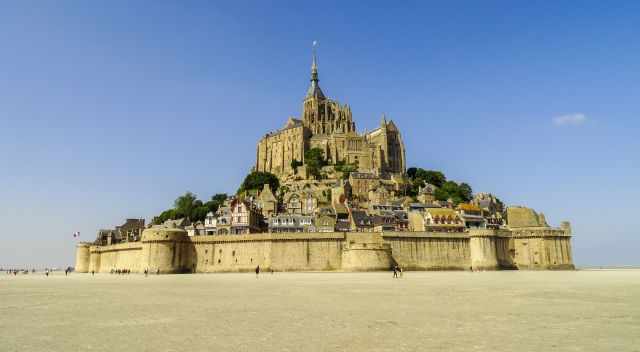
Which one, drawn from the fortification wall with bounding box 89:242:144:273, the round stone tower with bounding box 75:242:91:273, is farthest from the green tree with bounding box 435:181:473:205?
the round stone tower with bounding box 75:242:91:273

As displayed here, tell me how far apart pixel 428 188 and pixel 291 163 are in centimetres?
3878

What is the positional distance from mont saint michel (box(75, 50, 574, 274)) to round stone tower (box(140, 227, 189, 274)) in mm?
135

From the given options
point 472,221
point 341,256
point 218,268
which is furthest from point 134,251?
point 472,221

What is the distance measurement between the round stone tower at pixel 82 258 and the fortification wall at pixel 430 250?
52.7 metres

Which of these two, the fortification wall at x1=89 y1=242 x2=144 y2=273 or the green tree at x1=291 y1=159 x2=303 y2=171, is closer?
the fortification wall at x1=89 y1=242 x2=144 y2=273

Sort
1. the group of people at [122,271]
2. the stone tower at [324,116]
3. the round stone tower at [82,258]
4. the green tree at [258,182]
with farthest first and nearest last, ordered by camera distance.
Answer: the stone tower at [324,116] < the green tree at [258,182] < the round stone tower at [82,258] < the group of people at [122,271]

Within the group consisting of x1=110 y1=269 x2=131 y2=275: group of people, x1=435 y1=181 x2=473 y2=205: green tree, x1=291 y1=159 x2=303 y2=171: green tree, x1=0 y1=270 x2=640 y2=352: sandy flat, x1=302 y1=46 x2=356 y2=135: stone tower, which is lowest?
x1=110 y1=269 x2=131 y2=275: group of people

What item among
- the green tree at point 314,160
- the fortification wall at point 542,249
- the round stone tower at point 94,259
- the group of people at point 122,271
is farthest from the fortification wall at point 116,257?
the fortification wall at point 542,249

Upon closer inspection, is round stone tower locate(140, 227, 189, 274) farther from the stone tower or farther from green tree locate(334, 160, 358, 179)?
the stone tower

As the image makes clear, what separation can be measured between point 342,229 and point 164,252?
28.3m

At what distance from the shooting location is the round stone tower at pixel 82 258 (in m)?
81.8

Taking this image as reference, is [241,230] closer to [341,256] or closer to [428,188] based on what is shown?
[341,256]

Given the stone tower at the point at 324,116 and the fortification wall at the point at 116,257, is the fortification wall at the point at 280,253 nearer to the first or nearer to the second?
the fortification wall at the point at 116,257

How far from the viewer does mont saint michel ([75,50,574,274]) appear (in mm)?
63688
